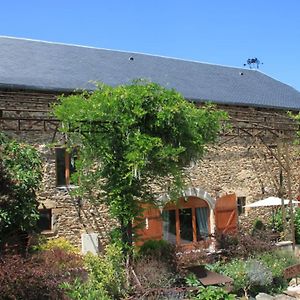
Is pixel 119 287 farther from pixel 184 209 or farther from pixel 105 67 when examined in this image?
pixel 105 67

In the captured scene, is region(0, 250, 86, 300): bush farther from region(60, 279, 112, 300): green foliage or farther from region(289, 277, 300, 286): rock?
region(289, 277, 300, 286): rock

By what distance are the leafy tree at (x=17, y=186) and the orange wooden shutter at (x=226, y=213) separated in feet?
23.7

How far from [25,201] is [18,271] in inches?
124

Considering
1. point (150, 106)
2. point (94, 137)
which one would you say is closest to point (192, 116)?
point (150, 106)

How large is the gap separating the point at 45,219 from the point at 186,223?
17.0ft

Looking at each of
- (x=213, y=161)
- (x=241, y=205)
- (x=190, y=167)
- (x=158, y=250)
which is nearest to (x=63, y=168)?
(x=190, y=167)

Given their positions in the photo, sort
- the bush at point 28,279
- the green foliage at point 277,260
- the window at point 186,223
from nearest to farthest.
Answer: the bush at point 28,279 < the green foliage at point 277,260 < the window at point 186,223

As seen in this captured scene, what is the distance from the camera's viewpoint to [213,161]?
15.9m

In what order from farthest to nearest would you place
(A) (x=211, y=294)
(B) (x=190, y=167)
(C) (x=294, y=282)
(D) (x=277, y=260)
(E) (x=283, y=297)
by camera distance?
(B) (x=190, y=167) < (C) (x=294, y=282) < (D) (x=277, y=260) < (E) (x=283, y=297) < (A) (x=211, y=294)

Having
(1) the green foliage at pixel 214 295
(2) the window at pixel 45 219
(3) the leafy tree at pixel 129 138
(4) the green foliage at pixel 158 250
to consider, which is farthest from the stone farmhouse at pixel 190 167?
(1) the green foliage at pixel 214 295

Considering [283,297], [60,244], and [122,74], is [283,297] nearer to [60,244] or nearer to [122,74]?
[60,244]

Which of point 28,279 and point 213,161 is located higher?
point 213,161

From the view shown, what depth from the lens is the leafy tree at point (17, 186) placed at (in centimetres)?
908

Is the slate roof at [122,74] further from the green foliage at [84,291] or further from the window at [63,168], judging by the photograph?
the green foliage at [84,291]
